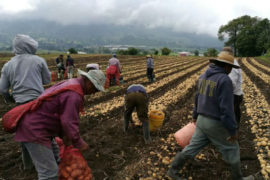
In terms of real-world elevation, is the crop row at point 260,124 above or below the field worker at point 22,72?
below

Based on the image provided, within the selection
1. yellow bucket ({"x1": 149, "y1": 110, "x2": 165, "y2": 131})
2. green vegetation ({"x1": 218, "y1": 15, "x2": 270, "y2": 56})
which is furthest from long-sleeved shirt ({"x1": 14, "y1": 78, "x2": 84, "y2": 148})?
green vegetation ({"x1": 218, "y1": 15, "x2": 270, "y2": 56})

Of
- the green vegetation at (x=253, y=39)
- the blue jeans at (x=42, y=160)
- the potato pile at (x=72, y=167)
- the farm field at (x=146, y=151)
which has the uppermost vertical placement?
the green vegetation at (x=253, y=39)

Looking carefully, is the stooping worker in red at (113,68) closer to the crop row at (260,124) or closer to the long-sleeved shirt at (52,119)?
the crop row at (260,124)

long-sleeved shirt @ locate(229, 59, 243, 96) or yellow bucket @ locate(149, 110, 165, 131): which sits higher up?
long-sleeved shirt @ locate(229, 59, 243, 96)

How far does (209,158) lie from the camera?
3523 millimetres

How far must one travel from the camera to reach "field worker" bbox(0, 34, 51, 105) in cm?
276

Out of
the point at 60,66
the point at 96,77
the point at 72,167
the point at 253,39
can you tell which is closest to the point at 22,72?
the point at 96,77

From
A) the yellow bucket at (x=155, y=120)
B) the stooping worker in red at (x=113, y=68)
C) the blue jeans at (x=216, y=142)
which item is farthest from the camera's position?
the stooping worker in red at (x=113, y=68)

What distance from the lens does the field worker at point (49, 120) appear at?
6.34 ft

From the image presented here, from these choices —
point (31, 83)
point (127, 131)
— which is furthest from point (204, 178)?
point (31, 83)

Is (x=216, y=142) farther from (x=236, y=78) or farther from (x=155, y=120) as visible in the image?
(x=155, y=120)

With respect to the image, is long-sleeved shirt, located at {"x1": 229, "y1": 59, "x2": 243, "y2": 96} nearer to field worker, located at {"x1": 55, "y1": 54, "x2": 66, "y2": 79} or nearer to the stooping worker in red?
the stooping worker in red

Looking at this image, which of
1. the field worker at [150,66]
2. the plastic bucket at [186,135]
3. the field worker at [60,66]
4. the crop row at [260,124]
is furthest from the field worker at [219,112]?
the field worker at [60,66]

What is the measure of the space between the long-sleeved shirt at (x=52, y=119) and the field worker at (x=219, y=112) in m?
1.57
